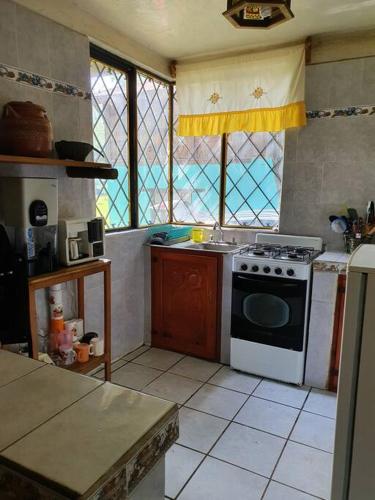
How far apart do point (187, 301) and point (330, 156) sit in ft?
5.07

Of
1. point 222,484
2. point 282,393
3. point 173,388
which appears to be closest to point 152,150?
point 173,388

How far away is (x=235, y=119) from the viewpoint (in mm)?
→ 2965

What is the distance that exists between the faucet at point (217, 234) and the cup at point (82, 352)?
4.75 ft

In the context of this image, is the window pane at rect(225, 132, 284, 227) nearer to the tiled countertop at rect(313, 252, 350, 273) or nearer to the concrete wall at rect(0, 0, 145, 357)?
the tiled countertop at rect(313, 252, 350, 273)

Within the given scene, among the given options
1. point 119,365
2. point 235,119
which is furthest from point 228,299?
point 235,119

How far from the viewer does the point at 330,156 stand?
2.74 metres

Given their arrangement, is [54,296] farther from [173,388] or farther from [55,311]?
[173,388]

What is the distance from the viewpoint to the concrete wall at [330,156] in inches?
103

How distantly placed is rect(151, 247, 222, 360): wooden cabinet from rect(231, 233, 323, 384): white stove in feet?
0.64

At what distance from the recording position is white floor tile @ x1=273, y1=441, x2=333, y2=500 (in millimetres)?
1667

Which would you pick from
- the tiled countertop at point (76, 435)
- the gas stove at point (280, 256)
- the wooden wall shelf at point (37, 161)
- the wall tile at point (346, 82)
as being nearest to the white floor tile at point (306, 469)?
the gas stove at point (280, 256)

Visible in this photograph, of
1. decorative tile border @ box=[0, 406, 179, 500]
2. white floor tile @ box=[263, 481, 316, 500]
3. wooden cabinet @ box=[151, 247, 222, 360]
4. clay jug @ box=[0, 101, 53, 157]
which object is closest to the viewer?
decorative tile border @ box=[0, 406, 179, 500]

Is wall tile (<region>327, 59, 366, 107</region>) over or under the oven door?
over

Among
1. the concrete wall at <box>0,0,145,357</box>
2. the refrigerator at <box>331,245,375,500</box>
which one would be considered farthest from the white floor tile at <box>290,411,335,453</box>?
the concrete wall at <box>0,0,145,357</box>
